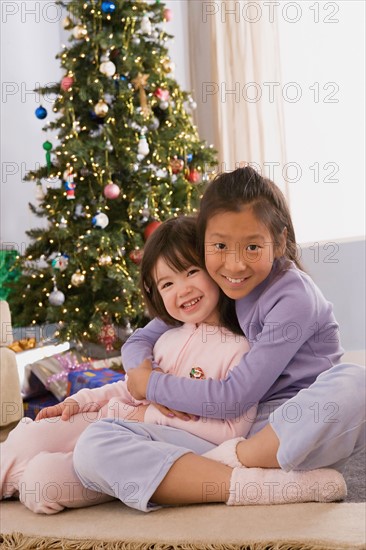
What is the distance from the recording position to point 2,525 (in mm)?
1435

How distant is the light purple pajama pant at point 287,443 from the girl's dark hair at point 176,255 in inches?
12.9

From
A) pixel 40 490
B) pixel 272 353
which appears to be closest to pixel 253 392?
pixel 272 353

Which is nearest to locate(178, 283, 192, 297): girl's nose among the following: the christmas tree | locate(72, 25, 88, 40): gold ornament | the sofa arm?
the sofa arm

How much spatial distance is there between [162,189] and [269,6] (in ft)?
4.59

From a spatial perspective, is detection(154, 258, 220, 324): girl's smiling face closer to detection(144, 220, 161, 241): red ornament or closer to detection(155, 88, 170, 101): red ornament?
detection(144, 220, 161, 241): red ornament

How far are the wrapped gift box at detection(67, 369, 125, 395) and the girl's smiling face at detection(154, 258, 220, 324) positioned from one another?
1.24 m

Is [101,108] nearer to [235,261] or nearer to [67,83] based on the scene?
[67,83]

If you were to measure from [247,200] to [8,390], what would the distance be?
1.38m

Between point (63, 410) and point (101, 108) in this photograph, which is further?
point (101, 108)

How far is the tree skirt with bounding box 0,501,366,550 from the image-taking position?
46.1 inches

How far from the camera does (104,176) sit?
3561 millimetres

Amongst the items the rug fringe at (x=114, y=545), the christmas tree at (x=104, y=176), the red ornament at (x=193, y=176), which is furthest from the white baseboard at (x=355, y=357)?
the rug fringe at (x=114, y=545)

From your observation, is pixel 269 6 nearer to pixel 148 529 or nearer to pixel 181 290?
pixel 181 290

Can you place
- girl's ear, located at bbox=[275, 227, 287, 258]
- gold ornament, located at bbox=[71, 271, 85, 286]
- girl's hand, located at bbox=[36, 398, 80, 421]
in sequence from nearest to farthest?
girl's ear, located at bbox=[275, 227, 287, 258] < girl's hand, located at bbox=[36, 398, 80, 421] < gold ornament, located at bbox=[71, 271, 85, 286]
